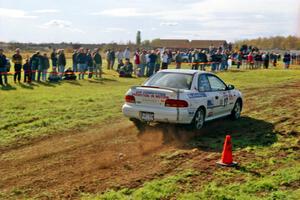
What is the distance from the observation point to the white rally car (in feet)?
34.1

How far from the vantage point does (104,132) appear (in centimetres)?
1118

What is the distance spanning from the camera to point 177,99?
1036cm

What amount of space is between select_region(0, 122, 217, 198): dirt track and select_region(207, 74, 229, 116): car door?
1.53 metres

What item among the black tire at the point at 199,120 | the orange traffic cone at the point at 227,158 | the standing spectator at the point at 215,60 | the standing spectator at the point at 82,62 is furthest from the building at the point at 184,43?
the orange traffic cone at the point at 227,158

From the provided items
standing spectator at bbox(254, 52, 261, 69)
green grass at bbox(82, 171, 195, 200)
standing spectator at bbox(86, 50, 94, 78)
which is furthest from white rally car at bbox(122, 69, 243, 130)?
standing spectator at bbox(254, 52, 261, 69)

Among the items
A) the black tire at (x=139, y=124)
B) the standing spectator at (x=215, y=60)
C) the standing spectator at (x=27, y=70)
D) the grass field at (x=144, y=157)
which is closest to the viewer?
the grass field at (x=144, y=157)

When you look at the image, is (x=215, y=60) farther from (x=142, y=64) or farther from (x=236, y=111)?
(x=236, y=111)

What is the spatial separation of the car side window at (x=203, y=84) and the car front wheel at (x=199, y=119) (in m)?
0.57

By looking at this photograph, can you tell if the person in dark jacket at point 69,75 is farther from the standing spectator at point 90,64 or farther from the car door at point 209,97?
the car door at point 209,97

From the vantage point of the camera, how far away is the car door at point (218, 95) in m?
11.8

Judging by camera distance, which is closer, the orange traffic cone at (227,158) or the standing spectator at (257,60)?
the orange traffic cone at (227,158)

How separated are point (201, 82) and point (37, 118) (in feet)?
15.9

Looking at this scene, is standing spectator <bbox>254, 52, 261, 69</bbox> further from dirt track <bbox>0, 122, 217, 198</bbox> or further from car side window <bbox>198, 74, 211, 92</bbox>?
dirt track <bbox>0, 122, 217, 198</bbox>

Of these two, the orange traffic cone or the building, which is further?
the building
